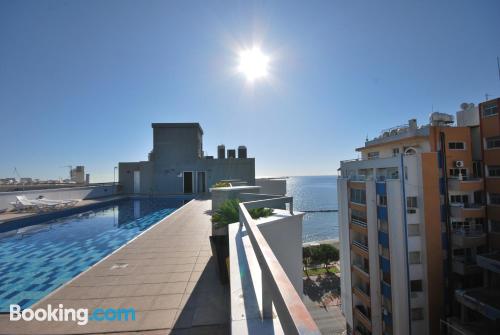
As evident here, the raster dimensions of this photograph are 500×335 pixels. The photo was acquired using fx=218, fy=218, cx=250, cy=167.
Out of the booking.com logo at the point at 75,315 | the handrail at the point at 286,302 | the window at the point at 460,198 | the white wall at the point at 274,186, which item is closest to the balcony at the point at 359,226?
the window at the point at 460,198

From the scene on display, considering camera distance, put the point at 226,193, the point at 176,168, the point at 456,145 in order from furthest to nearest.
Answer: the point at 176,168, the point at 456,145, the point at 226,193

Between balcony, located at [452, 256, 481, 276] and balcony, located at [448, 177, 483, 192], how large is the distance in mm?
4808

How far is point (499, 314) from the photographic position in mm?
10680

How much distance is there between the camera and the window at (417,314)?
14.1 metres

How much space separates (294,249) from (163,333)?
2.38m

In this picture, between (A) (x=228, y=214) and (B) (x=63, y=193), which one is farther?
(B) (x=63, y=193)

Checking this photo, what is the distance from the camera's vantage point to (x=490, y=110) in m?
15.4

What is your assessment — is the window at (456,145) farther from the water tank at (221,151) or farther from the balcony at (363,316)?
the water tank at (221,151)

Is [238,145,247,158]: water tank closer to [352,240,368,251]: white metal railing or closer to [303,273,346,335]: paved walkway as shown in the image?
[303,273,346,335]: paved walkway

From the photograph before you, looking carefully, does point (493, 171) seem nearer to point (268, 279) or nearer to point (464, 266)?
point (464, 266)

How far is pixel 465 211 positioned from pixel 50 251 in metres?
22.8

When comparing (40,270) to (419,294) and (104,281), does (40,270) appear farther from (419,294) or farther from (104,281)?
(419,294)

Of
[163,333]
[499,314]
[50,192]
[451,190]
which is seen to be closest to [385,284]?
[499,314]

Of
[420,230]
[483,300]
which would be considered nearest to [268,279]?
[420,230]
